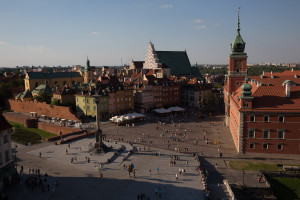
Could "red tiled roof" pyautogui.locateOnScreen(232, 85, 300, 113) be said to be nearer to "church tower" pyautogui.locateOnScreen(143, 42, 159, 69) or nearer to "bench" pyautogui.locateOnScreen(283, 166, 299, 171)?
"bench" pyautogui.locateOnScreen(283, 166, 299, 171)

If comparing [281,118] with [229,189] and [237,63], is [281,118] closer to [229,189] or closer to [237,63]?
[229,189]

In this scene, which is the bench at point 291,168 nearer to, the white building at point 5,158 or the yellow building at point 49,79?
the white building at point 5,158

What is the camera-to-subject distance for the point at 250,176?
35.7m

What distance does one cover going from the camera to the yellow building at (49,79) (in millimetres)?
104562

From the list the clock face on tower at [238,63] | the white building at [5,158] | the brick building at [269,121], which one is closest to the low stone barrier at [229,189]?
the brick building at [269,121]

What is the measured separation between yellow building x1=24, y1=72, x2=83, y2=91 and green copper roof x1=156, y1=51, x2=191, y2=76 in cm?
4242

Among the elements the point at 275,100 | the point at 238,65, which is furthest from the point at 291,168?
the point at 238,65

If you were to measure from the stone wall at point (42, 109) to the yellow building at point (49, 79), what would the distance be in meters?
16.4

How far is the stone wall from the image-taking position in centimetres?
7055

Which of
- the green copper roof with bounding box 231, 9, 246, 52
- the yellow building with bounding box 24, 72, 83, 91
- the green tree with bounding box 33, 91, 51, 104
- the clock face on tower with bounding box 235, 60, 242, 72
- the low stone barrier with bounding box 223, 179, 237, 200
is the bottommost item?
the low stone barrier with bounding box 223, 179, 237, 200

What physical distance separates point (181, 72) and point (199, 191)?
104 metres

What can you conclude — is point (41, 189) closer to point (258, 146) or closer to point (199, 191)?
point (199, 191)

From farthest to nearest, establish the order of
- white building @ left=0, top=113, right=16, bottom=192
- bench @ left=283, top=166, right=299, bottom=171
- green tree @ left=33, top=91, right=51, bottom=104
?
green tree @ left=33, top=91, right=51, bottom=104, bench @ left=283, top=166, right=299, bottom=171, white building @ left=0, top=113, right=16, bottom=192

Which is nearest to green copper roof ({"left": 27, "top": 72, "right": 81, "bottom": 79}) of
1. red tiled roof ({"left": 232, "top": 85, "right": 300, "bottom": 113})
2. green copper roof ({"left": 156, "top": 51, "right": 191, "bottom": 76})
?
green copper roof ({"left": 156, "top": 51, "right": 191, "bottom": 76})
